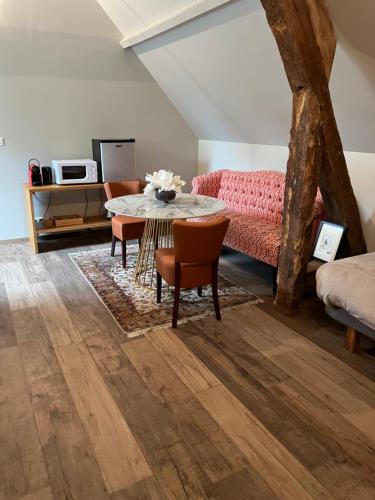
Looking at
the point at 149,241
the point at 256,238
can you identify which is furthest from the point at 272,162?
the point at 149,241

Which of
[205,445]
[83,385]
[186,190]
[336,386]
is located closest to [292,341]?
Answer: [336,386]

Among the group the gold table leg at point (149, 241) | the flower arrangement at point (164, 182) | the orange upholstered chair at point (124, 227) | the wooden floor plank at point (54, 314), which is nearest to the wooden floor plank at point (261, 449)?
the wooden floor plank at point (54, 314)

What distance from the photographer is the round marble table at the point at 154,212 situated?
2.94m

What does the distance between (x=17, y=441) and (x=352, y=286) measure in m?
2.02

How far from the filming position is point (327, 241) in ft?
10.3

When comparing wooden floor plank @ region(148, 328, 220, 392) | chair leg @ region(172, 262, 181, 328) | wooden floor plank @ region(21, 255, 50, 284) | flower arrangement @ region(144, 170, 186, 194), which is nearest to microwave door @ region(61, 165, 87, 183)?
wooden floor plank @ region(21, 255, 50, 284)

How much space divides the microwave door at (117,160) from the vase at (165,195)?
5.14 feet

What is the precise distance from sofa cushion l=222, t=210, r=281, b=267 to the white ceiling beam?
1.86 meters

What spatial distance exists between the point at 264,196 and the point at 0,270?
Result: 2826 mm

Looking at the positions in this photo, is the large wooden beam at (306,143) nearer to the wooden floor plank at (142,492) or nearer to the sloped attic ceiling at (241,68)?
the sloped attic ceiling at (241,68)

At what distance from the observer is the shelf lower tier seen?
445 cm

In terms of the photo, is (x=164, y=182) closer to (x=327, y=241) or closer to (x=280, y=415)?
(x=327, y=241)

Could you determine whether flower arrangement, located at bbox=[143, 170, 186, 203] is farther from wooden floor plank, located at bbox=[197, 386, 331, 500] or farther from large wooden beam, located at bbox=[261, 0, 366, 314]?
wooden floor plank, located at bbox=[197, 386, 331, 500]

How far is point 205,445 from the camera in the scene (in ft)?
5.91
